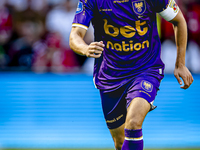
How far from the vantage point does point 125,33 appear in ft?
13.2

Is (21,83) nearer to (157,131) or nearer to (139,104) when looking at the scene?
(157,131)

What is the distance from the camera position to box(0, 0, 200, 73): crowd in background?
25.2 ft

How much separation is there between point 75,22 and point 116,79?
777 millimetres

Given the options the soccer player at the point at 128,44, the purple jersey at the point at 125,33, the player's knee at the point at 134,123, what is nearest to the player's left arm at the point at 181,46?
the soccer player at the point at 128,44

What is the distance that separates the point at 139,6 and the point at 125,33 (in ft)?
1.06

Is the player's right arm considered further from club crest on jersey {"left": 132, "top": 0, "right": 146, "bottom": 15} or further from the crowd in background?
the crowd in background

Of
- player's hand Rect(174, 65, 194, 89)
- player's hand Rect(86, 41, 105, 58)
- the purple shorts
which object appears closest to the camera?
player's hand Rect(86, 41, 105, 58)

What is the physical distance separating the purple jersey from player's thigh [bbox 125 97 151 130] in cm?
42

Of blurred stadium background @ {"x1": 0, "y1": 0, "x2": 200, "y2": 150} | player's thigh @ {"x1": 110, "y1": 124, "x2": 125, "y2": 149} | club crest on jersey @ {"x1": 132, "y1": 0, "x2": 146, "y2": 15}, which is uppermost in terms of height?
club crest on jersey @ {"x1": 132, "y1": 0, "x2": 146, "y2": 15}

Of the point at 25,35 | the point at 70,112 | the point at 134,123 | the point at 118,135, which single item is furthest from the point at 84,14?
the point at 25,35

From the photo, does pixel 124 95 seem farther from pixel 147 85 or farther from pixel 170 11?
pixel 170 11

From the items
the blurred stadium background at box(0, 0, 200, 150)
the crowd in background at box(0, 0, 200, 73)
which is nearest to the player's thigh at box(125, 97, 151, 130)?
the blurred stadium background at box(0, 0, 200, 150)

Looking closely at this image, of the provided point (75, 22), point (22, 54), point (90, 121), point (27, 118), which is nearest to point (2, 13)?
point (22, 54)

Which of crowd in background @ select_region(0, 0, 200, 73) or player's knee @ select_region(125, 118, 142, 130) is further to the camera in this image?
crowd in background @ select_region(0, 0, 200, 73)
